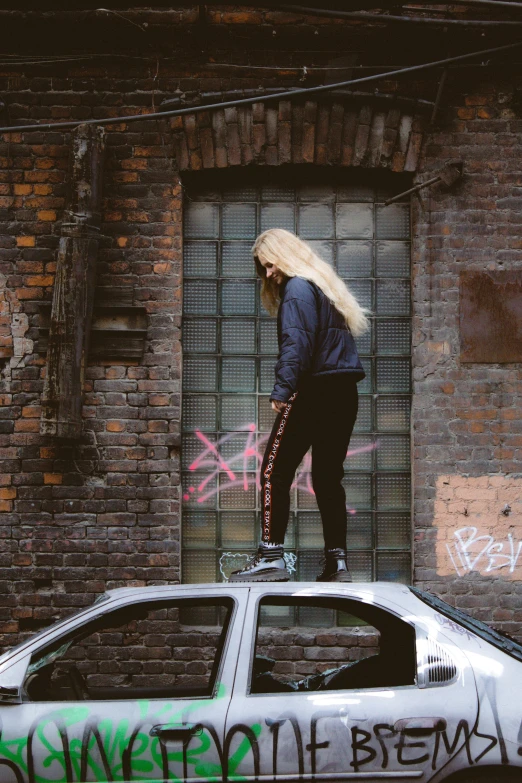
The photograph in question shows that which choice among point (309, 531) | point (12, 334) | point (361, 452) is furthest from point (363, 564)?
point (12, 334)

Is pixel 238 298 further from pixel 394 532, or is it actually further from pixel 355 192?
pixel 394 532

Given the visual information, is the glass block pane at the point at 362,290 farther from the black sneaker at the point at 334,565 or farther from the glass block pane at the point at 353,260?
the black sneaker at the point at 334,565

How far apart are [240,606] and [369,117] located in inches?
173

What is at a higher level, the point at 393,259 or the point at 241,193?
the point at 241,193

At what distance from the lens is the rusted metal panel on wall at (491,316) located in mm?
6602

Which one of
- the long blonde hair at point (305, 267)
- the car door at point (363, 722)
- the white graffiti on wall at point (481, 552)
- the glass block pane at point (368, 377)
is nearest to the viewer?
the car door at point (363, 722)

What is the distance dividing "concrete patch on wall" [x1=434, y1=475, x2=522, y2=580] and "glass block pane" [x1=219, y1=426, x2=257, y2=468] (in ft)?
4.88

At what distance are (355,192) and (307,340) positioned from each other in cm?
247

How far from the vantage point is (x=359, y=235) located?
270 inches

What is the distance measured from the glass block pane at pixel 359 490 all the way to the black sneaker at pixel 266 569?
207 cm

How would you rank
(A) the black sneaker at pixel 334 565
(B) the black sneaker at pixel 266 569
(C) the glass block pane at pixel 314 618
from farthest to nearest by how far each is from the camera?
(C) the glass block pane at pixel 314 618, (A) the black sneaker at pixel 334 565, (B) the black sneaker at pixel 266 569

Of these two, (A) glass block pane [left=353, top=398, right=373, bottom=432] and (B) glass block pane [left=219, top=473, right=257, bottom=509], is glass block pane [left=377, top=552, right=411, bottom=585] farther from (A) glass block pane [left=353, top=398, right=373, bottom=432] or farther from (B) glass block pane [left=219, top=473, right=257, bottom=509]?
(B) glass block pane [left=219, top=473, right=257, bottom=509]

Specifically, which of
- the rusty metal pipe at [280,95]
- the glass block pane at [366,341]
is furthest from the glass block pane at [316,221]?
the rusty metal pipe at [280,95]

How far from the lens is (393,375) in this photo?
680cm
